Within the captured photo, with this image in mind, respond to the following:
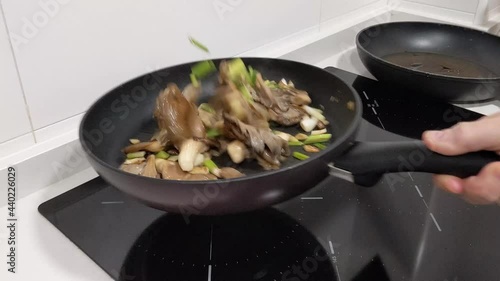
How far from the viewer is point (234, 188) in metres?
0.51

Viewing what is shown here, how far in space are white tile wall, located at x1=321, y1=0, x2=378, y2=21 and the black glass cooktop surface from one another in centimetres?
53

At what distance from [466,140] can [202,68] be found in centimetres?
37

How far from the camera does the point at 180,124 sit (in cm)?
65

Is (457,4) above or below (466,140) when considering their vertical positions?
below

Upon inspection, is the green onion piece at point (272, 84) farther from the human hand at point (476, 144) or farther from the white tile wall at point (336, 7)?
the white tile wall at point (336, 7)

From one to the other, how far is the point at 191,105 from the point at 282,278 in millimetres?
255

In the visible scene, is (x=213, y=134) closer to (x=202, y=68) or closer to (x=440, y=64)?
(x=202, y=68)

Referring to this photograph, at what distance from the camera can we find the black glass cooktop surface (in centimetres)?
58

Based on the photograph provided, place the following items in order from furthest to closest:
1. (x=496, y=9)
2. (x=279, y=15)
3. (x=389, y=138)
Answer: (x=496, y=9) < (x=279, y=15) < (x=389, y=138)

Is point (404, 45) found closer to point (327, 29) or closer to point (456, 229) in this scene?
point (327, 29)

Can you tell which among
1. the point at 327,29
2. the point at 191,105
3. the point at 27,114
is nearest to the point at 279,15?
the point at 327,29

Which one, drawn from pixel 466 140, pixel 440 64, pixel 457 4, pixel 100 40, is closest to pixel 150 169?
pixel 100 40

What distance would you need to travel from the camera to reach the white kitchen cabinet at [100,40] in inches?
26.4

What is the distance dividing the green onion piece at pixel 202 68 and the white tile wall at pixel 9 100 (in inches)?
9.6
